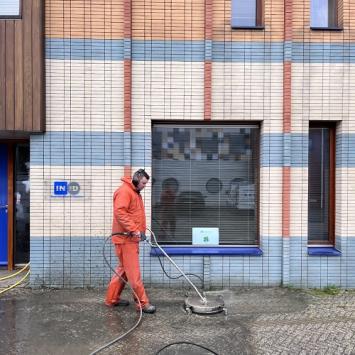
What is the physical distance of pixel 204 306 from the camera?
607 centimetres

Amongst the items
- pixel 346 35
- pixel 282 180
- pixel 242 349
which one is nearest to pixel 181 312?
pixel 242 349

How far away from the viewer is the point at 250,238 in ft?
24.7

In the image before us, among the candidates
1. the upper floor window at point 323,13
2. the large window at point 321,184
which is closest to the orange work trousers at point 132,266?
the large window at point 321,184

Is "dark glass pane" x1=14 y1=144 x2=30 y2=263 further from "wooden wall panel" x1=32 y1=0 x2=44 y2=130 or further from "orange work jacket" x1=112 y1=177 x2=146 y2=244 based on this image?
"orange work jacket" x1=112 y1=177 x2=146 y2=244

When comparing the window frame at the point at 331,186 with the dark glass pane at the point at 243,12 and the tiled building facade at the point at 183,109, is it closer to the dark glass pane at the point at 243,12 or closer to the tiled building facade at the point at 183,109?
the tiled building facade at the point at 183,109

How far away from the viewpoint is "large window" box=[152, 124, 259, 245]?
7477 millimetres

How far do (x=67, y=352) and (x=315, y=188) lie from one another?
471 centimetres

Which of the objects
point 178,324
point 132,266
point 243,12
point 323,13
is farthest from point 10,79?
point 323,13

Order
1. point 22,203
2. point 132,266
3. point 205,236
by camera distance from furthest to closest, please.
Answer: point 22,203 → point 205,236 → point 132,266

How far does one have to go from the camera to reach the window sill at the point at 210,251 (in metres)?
7.21

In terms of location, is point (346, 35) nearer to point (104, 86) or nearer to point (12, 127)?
point (104, 86)

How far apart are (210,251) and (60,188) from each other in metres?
2.56

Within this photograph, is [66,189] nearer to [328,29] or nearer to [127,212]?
[127,212]

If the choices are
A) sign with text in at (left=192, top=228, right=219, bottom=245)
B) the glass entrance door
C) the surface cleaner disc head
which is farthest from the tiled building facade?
the glass entrance door
